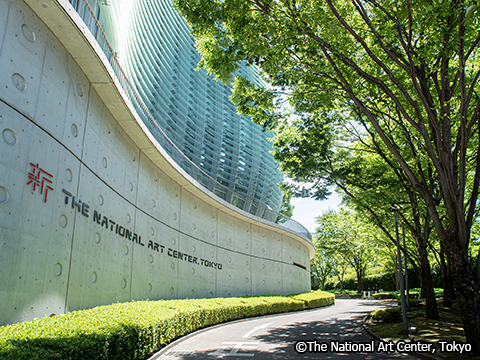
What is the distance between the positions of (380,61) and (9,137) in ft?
29.9

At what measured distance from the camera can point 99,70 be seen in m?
9.81

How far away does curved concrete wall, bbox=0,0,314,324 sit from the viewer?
7059 millimetres

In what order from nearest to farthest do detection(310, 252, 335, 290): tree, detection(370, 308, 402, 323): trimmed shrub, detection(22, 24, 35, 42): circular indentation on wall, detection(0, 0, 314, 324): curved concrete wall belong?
1. detection(0, 0, 314, 324): curved concrete wall
2. detection(22, 24, 35, 42): circular indentation on wall
3. detection(370, 308, 402, 323): trimmed shrub
4. detection(310, 252, 335, 290): tree

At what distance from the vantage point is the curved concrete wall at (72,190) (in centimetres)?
706

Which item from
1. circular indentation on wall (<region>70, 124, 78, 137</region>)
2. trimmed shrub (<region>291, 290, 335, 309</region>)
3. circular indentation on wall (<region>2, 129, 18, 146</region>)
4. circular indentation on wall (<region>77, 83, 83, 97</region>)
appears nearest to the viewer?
circular indentation on wall (<region>2, 129, 18, 146</region>)

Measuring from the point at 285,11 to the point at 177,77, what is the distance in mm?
17621

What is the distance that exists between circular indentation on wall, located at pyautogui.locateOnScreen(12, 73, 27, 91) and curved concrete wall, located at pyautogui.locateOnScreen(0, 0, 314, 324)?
0.03 metres

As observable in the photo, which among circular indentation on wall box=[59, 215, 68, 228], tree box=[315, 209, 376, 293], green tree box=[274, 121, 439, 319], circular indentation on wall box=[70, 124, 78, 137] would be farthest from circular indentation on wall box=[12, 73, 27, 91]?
tree box=[315, 209, 376, 293]

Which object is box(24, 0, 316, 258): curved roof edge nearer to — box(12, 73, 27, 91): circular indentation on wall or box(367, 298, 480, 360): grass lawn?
box(12, 73, 27, 91): circular indentation on wall

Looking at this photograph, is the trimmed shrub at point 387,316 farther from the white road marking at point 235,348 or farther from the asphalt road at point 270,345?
the white road marking at point 235,348

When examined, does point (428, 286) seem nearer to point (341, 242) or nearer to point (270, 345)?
point (270, 345)

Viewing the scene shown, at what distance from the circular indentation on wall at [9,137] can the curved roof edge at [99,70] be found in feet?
9.83

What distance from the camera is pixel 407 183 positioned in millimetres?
14328

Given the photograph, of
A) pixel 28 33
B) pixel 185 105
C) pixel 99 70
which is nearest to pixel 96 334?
pixel 28 33
